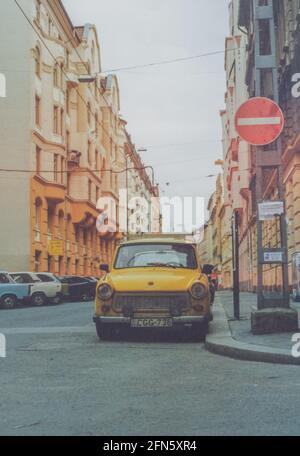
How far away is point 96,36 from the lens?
194ft

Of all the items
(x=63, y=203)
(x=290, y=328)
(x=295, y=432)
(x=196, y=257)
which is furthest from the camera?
(x=63, y=203)

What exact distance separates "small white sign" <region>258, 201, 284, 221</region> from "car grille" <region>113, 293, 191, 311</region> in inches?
68.8

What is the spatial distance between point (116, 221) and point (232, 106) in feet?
50.7

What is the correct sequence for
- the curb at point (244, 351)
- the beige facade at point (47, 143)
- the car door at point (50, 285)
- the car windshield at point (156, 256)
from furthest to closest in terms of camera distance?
1. the beige facade at point (47, 143)
2. the car door at point (50, 285)
3. the car windshield at point (156, 256)
4. the curb at point (244, 351)

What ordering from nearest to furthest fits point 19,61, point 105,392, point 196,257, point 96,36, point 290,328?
point 105,392 < point 290,328 < point 196,257 < point 19,61 < point 96,36

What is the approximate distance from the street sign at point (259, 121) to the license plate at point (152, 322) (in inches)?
118

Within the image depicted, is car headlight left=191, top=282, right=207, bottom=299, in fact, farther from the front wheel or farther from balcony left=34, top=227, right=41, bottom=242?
balcony left=34, top=227, right=41, bottom=242

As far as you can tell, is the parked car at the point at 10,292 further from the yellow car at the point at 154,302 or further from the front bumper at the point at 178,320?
the front bumper at the point at 178,320

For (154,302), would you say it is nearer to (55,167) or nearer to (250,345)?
(250,345)

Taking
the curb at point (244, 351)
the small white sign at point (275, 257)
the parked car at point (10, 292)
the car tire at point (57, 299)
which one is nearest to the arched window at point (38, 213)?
the car tire at point (57, 299)

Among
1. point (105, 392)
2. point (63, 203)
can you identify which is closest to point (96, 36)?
point (63, 203)

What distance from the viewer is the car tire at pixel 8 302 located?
2828 centimetres

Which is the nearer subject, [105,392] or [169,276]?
[105,392]
